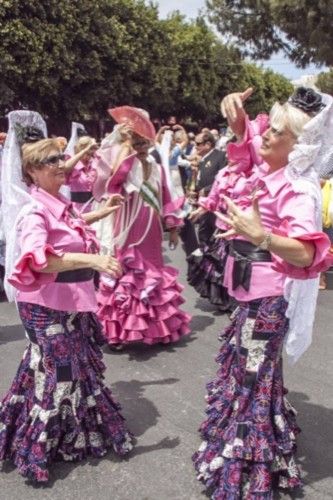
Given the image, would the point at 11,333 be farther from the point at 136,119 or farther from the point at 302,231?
the point at 302,231

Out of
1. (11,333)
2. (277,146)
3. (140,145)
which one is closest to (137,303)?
(140,145)

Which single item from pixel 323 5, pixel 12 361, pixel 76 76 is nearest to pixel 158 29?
pixel 76 76

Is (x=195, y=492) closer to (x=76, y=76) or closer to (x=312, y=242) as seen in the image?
(x=312, y=242)

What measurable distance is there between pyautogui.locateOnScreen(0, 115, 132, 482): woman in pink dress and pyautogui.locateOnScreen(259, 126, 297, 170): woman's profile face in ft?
3.14

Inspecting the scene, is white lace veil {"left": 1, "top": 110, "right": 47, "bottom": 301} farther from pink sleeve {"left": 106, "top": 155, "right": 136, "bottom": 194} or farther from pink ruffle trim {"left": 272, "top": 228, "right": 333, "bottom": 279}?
pink sleeve {"left": 106, "top": 155, "right": 136, "bottom": 194}

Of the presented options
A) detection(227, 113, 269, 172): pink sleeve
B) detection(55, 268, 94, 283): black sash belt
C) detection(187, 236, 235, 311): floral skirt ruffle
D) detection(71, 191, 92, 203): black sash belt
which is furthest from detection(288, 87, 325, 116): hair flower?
detection(71, 191, 92, 203): black sash belt

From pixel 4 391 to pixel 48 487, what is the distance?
1.28 meters

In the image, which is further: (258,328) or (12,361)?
(12,361)

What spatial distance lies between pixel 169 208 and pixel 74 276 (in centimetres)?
201

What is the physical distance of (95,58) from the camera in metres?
17.9

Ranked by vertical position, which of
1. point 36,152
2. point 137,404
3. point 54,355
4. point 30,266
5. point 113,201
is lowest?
point 137,404

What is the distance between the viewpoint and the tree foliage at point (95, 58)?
15.5m

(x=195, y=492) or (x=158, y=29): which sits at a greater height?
(x=158, y=29)

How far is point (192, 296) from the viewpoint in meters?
6.52
